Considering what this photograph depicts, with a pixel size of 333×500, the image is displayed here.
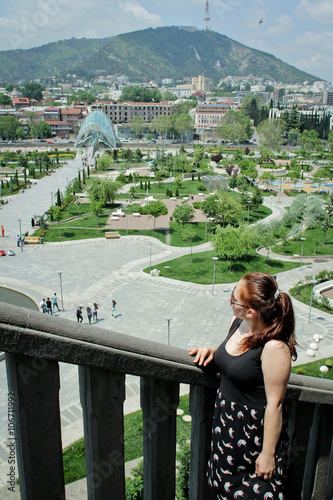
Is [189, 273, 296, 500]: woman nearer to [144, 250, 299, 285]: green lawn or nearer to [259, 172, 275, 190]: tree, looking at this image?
[144, 250, 299, 285]: green lawn

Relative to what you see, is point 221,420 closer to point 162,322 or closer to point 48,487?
point 48,487

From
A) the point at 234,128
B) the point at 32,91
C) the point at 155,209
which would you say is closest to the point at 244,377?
the point at 155,209

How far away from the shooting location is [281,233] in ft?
98.1

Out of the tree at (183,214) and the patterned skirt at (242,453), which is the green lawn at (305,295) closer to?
the tree at (183,214)

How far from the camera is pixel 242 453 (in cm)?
272

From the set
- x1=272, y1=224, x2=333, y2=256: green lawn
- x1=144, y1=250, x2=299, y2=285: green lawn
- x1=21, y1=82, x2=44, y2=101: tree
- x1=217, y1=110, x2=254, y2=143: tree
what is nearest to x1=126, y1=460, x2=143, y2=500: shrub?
x1=144, y1=250, x2=299, y2=285: green lawn

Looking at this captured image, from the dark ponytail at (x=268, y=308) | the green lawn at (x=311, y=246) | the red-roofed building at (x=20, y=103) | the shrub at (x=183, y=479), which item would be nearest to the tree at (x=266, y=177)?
the green lawn at (x=311, y=246)

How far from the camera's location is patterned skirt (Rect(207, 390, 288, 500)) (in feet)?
8.85

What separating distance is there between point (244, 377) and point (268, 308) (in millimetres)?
432

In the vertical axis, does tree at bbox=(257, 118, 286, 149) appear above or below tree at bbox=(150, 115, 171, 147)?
below

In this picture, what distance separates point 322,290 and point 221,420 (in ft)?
68.9

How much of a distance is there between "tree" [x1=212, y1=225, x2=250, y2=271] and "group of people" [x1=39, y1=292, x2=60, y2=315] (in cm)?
959

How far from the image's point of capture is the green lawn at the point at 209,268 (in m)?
23.9

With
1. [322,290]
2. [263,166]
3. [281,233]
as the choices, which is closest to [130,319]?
[322,290]
